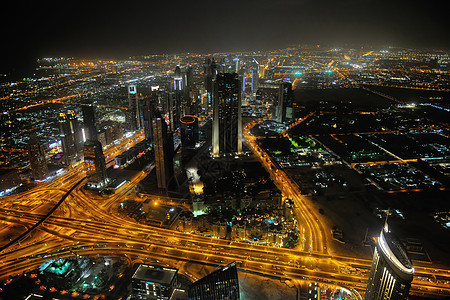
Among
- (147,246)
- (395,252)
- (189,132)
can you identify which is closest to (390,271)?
(395,252)

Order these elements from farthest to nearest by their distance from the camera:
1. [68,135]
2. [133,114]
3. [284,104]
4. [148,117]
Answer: [284,104], [133,114], [148,117], [68,135]

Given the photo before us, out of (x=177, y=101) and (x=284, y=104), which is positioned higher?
(x=177, y=101)

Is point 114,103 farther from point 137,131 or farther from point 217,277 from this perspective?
point 217,277

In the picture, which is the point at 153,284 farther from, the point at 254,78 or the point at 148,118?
the point at 254,78

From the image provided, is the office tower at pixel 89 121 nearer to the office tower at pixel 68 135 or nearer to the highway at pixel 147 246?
the office tower at pixel 68 135

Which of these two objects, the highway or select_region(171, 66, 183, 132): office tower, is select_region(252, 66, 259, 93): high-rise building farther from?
the highway

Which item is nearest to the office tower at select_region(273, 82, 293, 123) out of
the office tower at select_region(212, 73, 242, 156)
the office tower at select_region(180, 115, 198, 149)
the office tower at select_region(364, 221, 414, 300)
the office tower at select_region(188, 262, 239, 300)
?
the office tower at select_region(212, 73, 242, 156)
